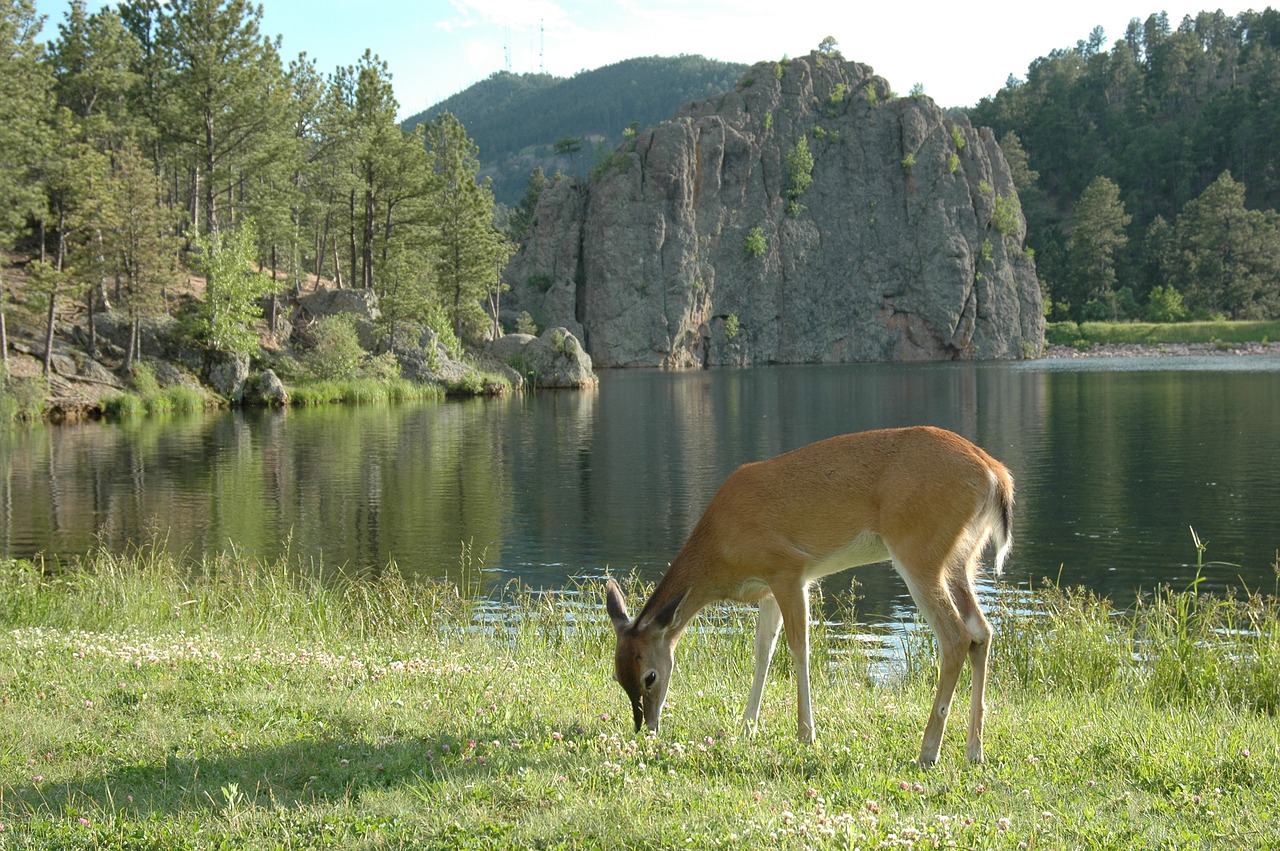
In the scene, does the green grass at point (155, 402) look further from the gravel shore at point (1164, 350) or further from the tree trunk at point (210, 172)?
the gravel shore at point (1164, 350)

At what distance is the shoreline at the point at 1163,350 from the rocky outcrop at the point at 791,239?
14.1 feet

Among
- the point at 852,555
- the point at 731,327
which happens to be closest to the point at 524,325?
the point at 731,327

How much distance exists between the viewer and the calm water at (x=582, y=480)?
20.7m

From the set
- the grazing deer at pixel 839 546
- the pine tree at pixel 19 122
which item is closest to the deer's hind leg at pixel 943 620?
the grazing deer at pixel 839 546

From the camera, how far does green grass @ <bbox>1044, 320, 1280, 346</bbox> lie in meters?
114

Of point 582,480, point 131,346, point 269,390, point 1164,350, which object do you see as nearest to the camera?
point 582,480

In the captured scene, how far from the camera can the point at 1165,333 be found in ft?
389

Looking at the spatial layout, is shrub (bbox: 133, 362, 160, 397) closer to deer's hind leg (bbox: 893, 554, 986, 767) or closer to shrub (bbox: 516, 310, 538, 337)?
shrub (bbox: 516, 310, 538, 337)

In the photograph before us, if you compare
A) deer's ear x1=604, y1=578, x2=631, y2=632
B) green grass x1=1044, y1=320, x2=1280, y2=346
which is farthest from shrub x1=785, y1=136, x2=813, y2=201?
deer's ear x1=604, y1=578, x2=631, y2=632

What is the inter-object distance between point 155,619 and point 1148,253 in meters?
150

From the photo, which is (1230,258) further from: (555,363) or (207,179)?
(207,179)

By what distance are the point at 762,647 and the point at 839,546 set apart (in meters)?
1.11

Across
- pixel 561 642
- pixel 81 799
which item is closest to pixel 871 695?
pixel 561 642

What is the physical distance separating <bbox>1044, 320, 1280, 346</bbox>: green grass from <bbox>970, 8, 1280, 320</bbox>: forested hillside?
21.7 feet
